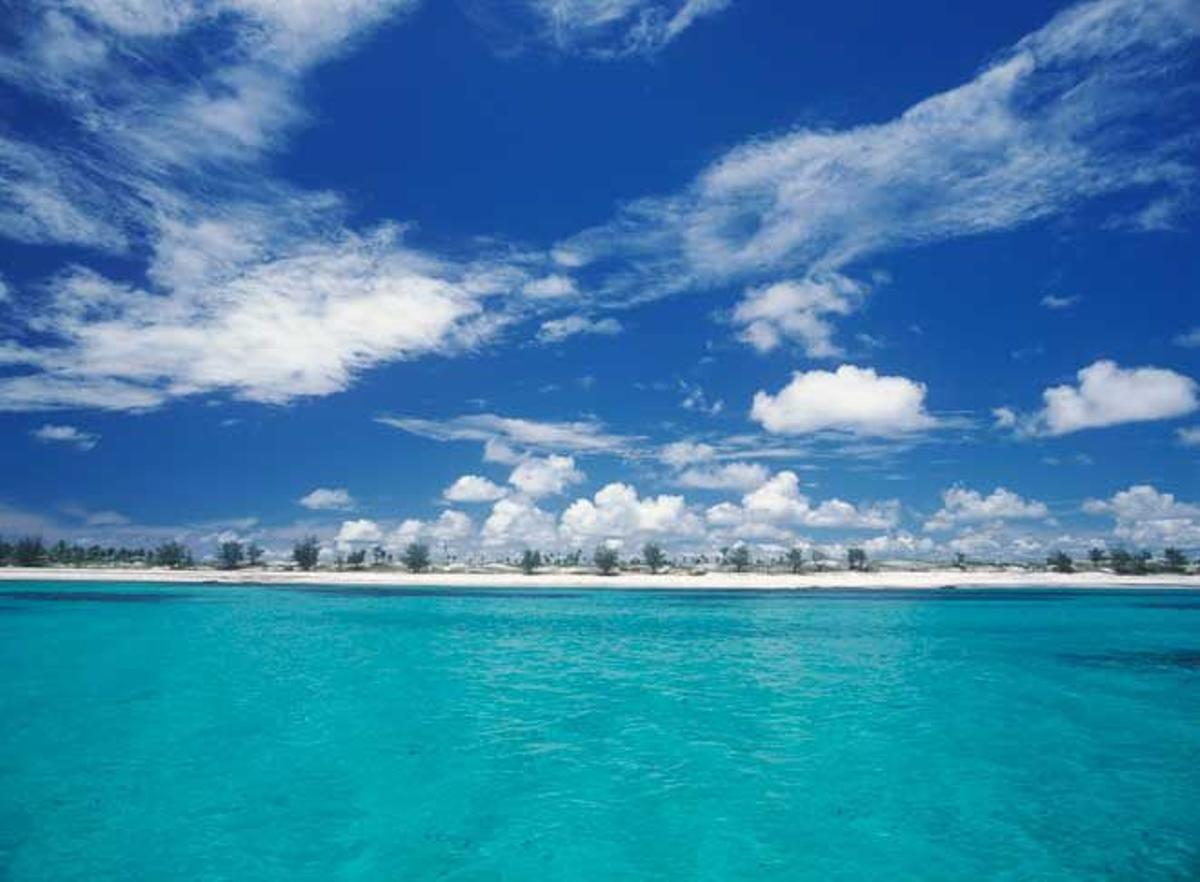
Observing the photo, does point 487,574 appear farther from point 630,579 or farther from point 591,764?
point 591,764

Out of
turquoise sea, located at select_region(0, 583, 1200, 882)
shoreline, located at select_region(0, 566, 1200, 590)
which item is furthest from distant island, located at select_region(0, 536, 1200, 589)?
turquoise sea, located at select_region(0, 583, 1200, 882)

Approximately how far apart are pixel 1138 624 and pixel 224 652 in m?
85.6

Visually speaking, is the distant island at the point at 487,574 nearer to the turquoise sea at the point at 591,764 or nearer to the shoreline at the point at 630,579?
the shoreline at the point at 630,579

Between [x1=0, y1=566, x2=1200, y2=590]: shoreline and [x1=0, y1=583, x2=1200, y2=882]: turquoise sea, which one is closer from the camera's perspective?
[x1=0, y1=583, x2=1200, y2=882]: turquoise sea

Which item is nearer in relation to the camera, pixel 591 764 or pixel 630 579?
pixel 591 764

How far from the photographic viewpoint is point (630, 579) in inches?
6786

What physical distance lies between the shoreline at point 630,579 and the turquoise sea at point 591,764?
366 feet

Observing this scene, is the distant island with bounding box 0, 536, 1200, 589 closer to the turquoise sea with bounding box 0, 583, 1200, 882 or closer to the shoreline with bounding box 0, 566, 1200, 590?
the shoreline with bounding box 0, 566, 1200, 590

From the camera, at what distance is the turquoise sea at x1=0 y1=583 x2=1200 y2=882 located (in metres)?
14.4

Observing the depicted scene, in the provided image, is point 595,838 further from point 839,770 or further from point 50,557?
point 50,557

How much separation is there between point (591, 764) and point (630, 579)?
6069 inches

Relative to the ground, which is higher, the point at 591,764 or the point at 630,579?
the point at 630,579

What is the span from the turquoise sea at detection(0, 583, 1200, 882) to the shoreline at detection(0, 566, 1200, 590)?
112 m

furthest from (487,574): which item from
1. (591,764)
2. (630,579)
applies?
(591,764)
